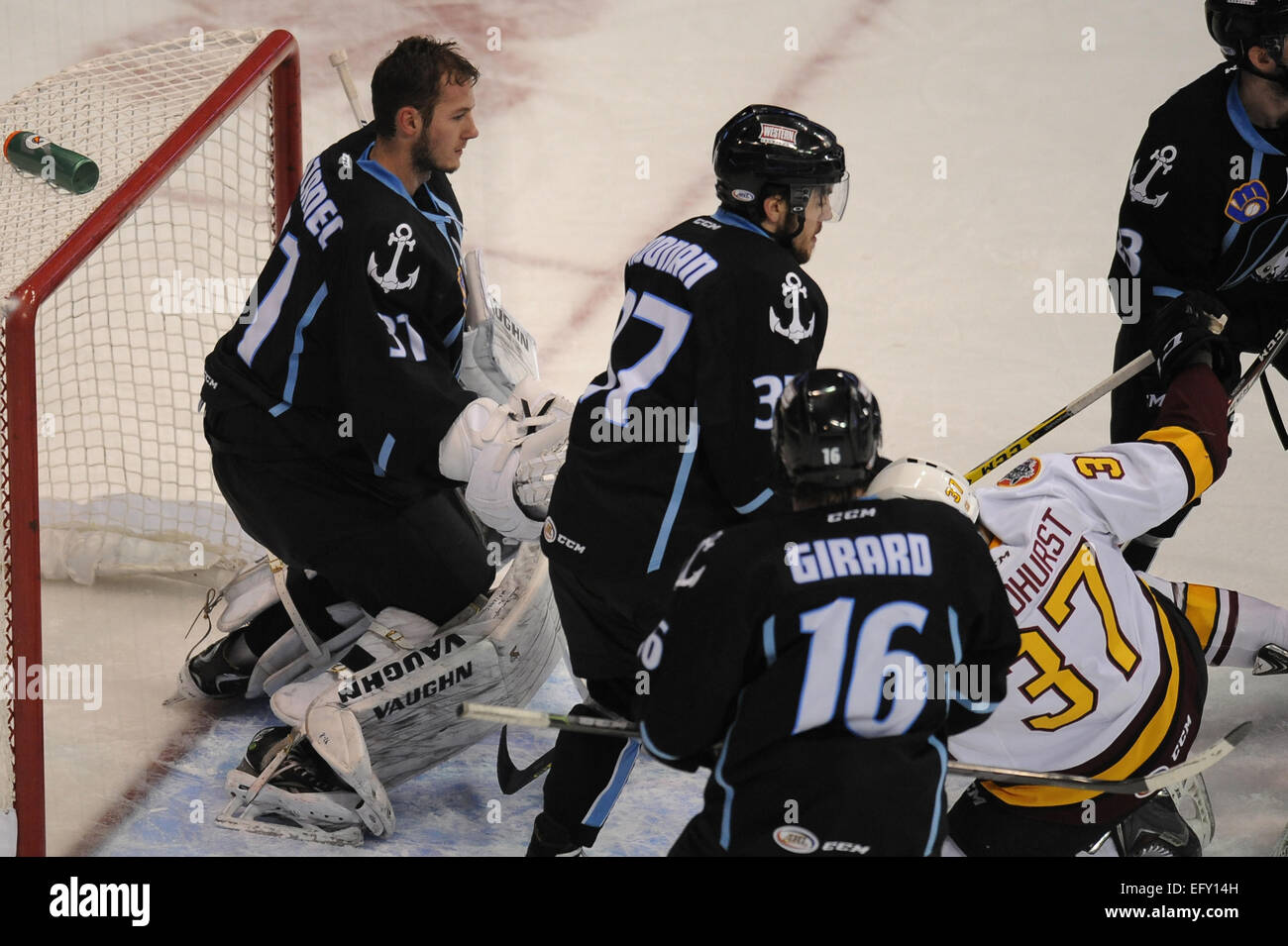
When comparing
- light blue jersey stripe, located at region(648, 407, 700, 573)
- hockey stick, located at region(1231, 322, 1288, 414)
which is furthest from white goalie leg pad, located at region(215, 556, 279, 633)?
hockey stick, located at region(1231, 322, 1288, 414)

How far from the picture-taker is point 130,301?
395cm

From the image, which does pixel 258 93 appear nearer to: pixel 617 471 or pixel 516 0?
pixel 617 471

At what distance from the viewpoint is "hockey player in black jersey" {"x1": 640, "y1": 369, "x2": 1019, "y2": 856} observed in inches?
72.1

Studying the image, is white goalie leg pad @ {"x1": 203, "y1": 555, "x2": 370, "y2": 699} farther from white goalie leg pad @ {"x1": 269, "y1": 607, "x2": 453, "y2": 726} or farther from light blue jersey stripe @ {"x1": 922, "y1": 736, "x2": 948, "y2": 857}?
light blue jersey stripe @ {"x1": 922, "y1": 736, "x2": 948, "y2": 857}

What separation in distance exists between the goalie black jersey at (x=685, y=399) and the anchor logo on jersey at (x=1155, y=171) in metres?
1.02

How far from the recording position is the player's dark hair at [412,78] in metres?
2.82

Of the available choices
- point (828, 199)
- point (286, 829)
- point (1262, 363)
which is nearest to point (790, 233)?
point (828, 199)

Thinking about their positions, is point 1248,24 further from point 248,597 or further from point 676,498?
point 248,597

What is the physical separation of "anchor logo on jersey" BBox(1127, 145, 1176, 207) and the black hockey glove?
258 mm

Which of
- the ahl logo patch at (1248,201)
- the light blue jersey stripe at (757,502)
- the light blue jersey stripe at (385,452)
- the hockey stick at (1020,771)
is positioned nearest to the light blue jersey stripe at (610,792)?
the hockey stick at (1020,771)

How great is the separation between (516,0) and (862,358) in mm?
2432

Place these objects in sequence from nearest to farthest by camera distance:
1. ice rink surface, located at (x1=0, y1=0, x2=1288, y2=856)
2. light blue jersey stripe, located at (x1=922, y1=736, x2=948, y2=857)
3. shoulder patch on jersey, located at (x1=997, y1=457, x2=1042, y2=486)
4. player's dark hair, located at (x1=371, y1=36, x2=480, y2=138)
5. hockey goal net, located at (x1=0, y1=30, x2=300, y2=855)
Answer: light blue jersey stripe, located at (x1=922, y1=736, x2=948, y2=857) < shoulder patch on jersey, located at (x1=997, y1=457, x2=1042, y2=486) < hockey goal net, located at (x1=0, y1=30, x2=300, y2=855) < player's dark hair, located at (x1=371, y1=36, x2=480, y2=138) < ice rink surface, located at (x1=0, y1=0, x2=1288, y2=856)

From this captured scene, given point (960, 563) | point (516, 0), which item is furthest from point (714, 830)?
point (516, 0)
